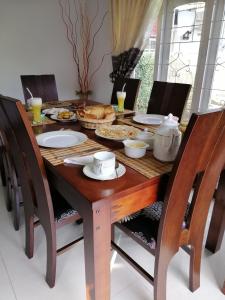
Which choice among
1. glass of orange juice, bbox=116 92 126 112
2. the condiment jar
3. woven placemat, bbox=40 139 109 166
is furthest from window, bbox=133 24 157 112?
woven placemat, bbox=40 139 109 166

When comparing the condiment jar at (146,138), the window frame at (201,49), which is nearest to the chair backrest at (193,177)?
the condiment jar at (146,138)

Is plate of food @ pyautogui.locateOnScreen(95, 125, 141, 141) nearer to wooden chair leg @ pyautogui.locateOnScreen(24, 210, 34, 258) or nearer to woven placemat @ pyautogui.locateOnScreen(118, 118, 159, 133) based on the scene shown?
woven placemat @ pyautogui.locateOnScreen(118, 118, 159, 133)

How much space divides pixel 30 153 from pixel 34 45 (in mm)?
2825

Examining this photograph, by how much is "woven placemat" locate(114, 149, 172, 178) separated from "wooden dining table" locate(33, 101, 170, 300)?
3 centimetres

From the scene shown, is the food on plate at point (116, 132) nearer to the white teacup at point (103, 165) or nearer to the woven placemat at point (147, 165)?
the woven placemat at point (147, 165)

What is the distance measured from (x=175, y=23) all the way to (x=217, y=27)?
507 millimetres

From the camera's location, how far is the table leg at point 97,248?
787mm

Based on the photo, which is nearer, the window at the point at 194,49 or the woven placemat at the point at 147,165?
the woven placemat at the point at 147,165

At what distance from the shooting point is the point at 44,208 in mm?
1119

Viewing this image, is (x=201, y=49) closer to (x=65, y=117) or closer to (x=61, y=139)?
(x=65, y=117)

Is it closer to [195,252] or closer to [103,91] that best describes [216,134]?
[195,252]

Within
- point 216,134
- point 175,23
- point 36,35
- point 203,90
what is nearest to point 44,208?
point 216,134

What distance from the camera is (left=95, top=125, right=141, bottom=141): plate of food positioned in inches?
51.9

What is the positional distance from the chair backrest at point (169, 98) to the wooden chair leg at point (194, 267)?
1097 millimetres
